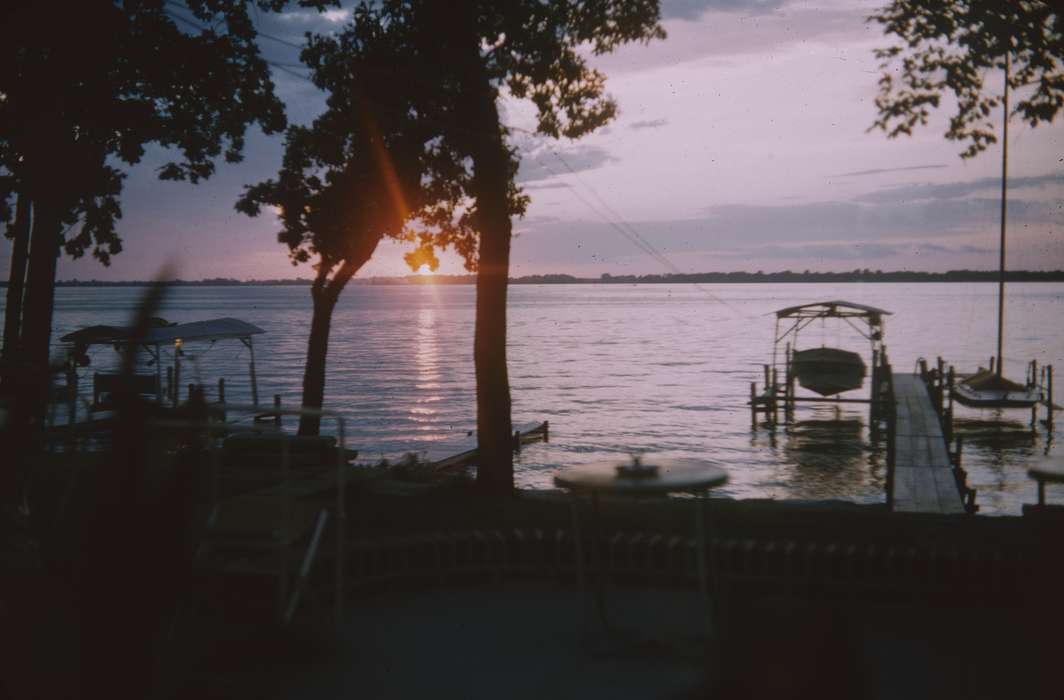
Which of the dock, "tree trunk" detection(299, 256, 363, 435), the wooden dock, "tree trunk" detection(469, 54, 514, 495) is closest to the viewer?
"tree trunk" detection(469, 54, 514, 495)

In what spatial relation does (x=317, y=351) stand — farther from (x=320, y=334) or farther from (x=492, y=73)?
(x=492, y=73)

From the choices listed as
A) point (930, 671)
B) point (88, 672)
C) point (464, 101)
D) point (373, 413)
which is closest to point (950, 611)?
point (930, 671)

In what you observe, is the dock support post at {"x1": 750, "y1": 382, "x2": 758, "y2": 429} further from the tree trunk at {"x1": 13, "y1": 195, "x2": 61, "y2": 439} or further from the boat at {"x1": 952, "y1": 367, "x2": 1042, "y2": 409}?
the tree trunk at {"x1": 13, "y1": 195, "x2": 61, "y2": 439}

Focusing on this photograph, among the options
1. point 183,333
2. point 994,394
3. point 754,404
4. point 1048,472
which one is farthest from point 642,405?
point 1048,472

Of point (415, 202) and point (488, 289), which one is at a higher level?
point (415, 202)

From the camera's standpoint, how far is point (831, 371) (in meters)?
37.9

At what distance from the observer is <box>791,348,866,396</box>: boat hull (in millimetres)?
37688

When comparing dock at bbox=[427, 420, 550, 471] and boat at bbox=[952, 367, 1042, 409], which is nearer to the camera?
dock at bbox=[427, 420, 550, 471]

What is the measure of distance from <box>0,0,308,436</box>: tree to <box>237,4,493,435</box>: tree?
5.13ft

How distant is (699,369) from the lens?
7050 cm

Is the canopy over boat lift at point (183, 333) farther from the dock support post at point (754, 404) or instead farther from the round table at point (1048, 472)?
the round table at point (1048, 472)

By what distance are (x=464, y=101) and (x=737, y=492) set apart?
1680 cm

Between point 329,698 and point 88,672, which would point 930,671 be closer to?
point 329,698

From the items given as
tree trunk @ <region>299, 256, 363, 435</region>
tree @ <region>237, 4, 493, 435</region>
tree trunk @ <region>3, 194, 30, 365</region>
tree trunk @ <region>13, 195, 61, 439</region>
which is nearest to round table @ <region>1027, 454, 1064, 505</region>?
tree @ <region>237, 4, 493, 435</region>
